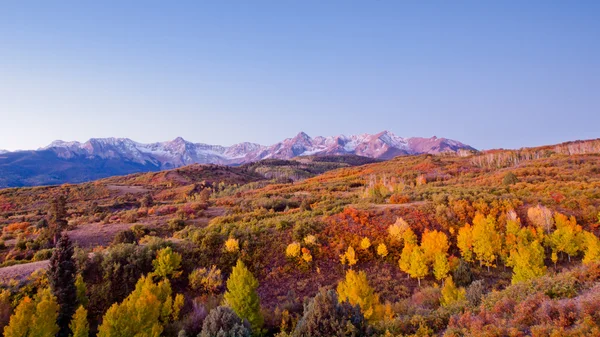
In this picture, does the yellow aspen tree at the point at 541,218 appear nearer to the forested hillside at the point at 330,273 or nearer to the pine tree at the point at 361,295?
the forested hillside at the point at 330,273

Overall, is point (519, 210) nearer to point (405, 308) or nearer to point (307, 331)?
point (405, 308)

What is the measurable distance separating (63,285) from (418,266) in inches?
855

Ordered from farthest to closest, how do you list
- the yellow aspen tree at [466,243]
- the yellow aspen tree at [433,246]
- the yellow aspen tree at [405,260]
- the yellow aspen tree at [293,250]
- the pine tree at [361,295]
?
the yellow aspen tree at [293,250]
the yellow aspen tree at [466,243]
the yellow aspen tree at [433,246]
the yellow aspen tree at [405,260]
the pine tree at [361,295]

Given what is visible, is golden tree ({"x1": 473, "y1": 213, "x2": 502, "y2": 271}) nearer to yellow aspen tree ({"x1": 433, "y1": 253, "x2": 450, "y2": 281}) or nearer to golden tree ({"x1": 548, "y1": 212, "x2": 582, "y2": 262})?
yellow aspen tree ({"x1": 433, "y1": 253, "x2": 450, "y2": 281})

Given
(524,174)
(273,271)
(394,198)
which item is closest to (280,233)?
(273,271)

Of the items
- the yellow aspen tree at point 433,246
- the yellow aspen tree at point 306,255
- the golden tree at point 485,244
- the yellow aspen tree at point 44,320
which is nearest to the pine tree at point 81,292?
the yellow aspen tree at point 44,320

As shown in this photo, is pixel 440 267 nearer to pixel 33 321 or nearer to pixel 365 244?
pixel 365 244

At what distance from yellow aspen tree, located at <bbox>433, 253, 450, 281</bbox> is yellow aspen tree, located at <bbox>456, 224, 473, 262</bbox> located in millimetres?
3300

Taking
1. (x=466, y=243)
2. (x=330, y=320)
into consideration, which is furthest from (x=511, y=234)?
(x=330, y=320)

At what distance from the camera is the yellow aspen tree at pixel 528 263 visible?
66.4ft

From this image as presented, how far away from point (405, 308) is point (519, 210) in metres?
21.5

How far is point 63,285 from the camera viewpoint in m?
16.7

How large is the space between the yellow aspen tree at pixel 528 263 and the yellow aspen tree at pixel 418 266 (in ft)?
17.8

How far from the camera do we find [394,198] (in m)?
39.5
